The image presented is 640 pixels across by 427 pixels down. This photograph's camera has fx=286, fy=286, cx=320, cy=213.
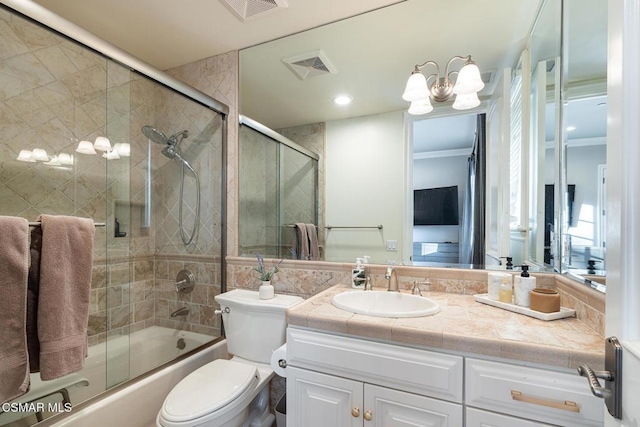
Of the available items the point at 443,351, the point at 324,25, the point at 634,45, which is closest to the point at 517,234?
the point at 443,351

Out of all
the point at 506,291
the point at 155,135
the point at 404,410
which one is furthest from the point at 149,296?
the point at 506,291

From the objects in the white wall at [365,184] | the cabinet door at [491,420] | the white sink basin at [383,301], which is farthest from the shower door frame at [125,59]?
the cabinet door at [491,420]

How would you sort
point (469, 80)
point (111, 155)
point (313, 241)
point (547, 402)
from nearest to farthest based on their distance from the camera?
point (547, 402) < point (469, 80) < point (111, 155) < point (313, 241)

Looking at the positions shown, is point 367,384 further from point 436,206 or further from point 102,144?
point 102,144

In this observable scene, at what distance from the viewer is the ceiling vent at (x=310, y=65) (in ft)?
5.92

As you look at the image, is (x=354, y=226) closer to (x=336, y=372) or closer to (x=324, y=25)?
(x=336, y=372)

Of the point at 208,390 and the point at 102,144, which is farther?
the point at 102,144

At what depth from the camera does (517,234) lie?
4.60ft

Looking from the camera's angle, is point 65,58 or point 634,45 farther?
point 65,58

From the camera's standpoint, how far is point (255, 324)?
1.55 metres

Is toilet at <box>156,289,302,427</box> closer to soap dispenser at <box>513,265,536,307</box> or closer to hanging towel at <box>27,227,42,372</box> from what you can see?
hanging towel at <box>27,227,42,372</box>

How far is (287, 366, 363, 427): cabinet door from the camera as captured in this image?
1.03m

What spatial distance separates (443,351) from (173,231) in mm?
1760

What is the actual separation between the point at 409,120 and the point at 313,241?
3.00ft
